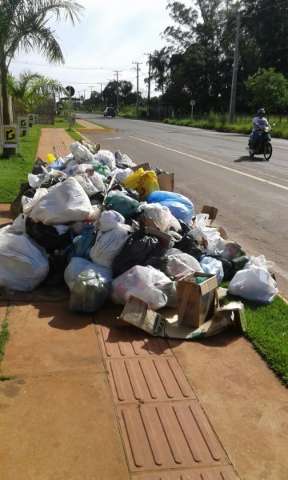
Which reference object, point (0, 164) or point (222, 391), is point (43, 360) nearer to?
point (222, 391)

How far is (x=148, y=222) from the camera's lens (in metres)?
5.22

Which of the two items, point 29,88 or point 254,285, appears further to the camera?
point 29,88

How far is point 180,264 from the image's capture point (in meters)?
4.78

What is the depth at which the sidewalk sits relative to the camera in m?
2.61

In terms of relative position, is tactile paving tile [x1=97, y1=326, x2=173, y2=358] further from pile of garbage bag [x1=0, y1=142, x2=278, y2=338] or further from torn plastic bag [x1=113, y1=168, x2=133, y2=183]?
torn plastic bag [x1=113, y1=168, x2=133, y2=183]

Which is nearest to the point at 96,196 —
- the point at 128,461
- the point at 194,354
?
the point at 194,354

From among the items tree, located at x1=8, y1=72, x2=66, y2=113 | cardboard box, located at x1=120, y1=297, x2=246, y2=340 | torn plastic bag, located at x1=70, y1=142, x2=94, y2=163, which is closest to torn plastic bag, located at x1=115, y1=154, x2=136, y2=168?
torn plastic bag, located at x1=70, y1=142, x2=94, y2=163

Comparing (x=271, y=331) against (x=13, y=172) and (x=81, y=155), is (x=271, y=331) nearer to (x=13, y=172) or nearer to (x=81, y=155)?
(x=81, y=155)

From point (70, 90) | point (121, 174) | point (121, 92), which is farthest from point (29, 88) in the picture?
point (121, 92)

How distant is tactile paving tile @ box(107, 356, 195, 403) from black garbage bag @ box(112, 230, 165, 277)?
1269mm

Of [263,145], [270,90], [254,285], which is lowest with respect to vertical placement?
[263,145]

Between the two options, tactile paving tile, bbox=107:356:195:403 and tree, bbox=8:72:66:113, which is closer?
tactile paving tile, bbox=107:356:195:403

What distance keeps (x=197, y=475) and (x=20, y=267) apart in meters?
2.77

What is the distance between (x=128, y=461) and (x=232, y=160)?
48.2 feet
